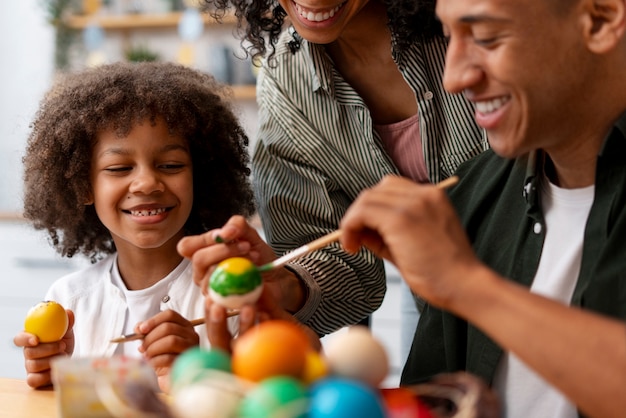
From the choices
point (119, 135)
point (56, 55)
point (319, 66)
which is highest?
point (56, 55)

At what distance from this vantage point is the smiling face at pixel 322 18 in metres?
1.60

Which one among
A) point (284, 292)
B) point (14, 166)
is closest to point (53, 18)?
point (14, 166)

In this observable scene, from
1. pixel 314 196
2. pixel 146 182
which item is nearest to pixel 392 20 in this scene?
pixel 314 196

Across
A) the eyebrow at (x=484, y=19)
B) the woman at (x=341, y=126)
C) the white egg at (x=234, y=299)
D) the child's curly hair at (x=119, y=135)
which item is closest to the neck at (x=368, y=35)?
the woman at (x=341, y=126)

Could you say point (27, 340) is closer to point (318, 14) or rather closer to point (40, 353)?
point (40, 353)

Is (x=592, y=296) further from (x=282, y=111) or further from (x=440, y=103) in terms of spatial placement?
(x=282, y=111)

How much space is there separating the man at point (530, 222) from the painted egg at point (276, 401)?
242mm

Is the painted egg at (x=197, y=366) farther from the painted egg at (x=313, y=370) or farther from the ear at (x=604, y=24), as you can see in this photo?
the ear at (x=604, y=24)

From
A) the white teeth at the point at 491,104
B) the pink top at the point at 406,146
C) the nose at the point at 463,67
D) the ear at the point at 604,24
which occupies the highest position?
the ear at the point at 604,24

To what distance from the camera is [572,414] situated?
3.75 ft

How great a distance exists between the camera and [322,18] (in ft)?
5.26

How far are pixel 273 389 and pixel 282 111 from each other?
117 cm

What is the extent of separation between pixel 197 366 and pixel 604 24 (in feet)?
2.18

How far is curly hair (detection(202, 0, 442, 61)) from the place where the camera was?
1.67 meters
